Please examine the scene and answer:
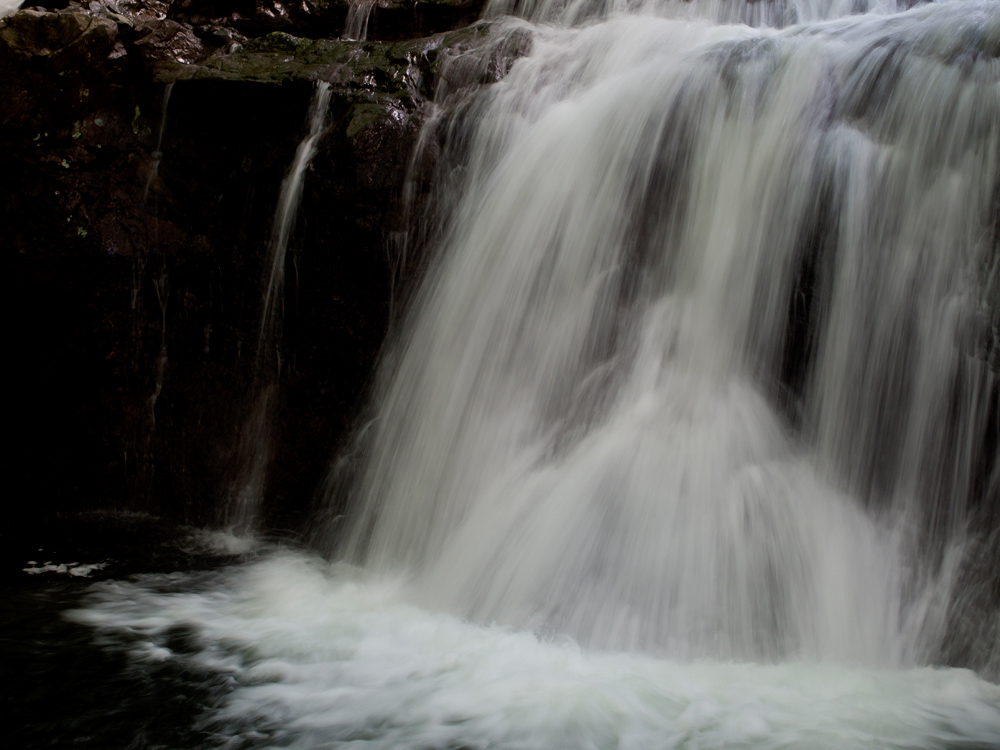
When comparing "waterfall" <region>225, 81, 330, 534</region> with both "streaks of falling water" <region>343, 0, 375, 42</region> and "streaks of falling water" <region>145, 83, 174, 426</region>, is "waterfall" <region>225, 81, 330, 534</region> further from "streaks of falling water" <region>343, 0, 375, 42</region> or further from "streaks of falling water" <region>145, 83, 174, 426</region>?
"streaks of falling water" <region>343, 0, 375, 42</region>

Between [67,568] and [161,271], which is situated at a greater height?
[161,271]

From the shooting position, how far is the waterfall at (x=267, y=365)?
17.1ft

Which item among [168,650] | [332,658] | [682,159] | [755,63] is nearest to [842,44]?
[755,63]

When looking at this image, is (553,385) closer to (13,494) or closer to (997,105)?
(997,105)

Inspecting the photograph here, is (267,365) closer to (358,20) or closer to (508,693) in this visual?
(508,693)

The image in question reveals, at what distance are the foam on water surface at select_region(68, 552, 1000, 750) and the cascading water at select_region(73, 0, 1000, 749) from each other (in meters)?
0.01

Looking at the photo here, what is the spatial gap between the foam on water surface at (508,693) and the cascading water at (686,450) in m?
0.01

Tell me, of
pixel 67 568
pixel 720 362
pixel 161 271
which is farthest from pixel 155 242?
pixel 720 362

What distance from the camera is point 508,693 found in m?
2.84

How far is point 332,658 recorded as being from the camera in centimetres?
318

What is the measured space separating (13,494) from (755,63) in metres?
5.79

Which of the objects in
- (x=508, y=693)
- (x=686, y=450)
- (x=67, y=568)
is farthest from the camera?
(x=67, y=568)

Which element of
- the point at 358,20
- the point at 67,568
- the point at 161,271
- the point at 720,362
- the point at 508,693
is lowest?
the point at 67,568

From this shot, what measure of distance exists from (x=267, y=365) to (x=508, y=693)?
322 centimetres
